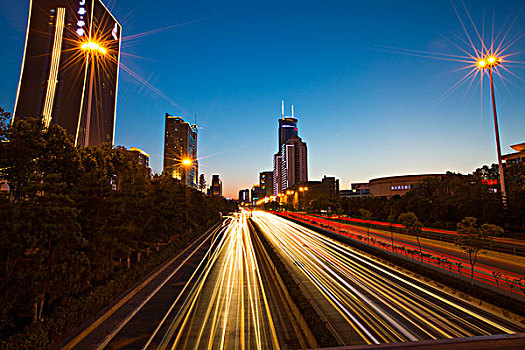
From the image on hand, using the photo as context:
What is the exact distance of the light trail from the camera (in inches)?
360

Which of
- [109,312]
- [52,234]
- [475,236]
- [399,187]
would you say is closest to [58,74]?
[109,312]

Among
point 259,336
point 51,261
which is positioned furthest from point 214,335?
point 51,261

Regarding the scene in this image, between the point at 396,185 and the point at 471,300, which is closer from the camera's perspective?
the point at 471,300

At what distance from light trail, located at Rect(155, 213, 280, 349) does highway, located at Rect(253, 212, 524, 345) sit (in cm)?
273

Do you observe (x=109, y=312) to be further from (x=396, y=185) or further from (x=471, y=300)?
(x=396, y=185)

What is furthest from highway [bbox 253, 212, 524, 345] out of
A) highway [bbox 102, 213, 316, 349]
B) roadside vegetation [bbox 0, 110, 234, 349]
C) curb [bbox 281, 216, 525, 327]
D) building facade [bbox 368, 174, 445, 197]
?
building facade [bbox 368, 174, 445, 197]

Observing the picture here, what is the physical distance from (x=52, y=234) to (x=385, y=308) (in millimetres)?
13380

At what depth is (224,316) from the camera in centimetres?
1123

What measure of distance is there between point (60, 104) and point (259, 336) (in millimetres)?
69892

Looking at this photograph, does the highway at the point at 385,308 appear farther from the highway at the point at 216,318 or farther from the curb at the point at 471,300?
the highway at the point at 216,318

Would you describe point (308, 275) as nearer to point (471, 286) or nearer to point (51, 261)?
point (471, 286)

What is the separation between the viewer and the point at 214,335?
966cm

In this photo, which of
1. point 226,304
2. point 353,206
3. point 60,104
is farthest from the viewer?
point 353,206

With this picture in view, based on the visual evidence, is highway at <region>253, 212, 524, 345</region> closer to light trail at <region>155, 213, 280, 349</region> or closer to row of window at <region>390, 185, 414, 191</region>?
light trail at <region>155, 213, 280, 349</region>
